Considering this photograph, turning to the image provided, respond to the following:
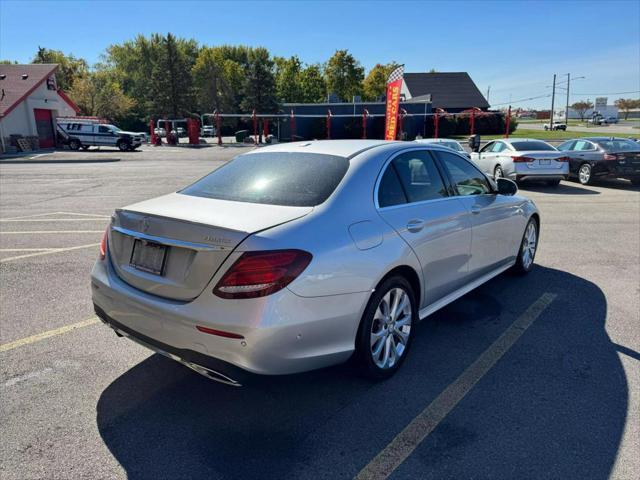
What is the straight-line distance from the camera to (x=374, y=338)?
128 inches

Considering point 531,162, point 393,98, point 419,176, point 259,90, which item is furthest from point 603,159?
point 259,90

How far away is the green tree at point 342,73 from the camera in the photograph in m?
72.7

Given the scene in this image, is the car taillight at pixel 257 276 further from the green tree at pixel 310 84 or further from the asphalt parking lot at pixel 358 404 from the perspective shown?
the green tree at pixel 310 84

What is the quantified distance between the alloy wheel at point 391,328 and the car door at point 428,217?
30cm

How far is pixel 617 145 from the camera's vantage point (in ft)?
49.1

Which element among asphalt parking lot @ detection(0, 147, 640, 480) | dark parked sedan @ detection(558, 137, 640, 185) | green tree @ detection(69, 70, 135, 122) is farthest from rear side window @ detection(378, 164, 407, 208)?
green tree @ detection(69, 70, 135, 122)

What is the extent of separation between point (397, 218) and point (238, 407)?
65.8 inches

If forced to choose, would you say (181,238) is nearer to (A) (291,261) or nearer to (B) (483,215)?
(A) (291,261)

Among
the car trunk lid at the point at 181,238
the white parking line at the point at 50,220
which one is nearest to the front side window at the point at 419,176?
the car trunk lid at the point at 181,238

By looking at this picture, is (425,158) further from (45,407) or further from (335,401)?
(45,407)

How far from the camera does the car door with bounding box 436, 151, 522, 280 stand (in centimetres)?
438

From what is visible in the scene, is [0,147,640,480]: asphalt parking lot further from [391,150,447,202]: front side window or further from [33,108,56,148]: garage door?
[33,108,56,148]: garage door

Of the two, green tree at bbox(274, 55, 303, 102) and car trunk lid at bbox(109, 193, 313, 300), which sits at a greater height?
green tree at bbox(274, 55, 303, 102)

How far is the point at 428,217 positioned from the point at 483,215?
3.45 feet
